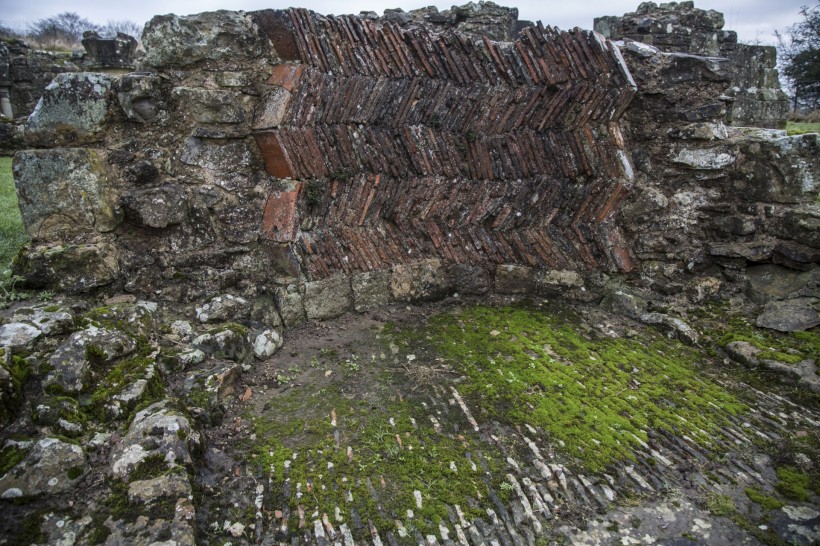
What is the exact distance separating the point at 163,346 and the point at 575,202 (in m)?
3.34

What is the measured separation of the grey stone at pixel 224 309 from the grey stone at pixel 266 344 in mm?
242

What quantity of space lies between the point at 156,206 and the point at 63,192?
544 millimetres

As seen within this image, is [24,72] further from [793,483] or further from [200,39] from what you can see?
[793,483]

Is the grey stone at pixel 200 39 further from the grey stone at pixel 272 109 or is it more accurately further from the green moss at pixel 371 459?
the green moss at pixel 371 459

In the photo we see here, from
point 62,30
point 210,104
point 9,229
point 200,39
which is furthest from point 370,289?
point 62,30

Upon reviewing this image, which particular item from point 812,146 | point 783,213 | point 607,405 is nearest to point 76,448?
point 607,405

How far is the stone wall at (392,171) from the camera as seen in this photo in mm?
→ 3518

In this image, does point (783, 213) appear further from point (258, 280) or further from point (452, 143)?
point (258, 280)

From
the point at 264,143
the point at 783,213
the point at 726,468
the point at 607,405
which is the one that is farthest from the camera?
the point at 783,213

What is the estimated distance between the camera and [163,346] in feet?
10.8

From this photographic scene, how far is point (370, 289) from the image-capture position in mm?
4262

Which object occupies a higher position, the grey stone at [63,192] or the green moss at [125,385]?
the grey stone at [63,192]

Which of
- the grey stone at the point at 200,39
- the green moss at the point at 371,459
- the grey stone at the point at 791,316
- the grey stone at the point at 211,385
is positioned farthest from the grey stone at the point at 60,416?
the grey stone at the point at 791,316

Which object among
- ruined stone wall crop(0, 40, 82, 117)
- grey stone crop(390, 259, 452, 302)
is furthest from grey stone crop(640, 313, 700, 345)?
ruined stone wall crop(0, 40, 82, 117)
